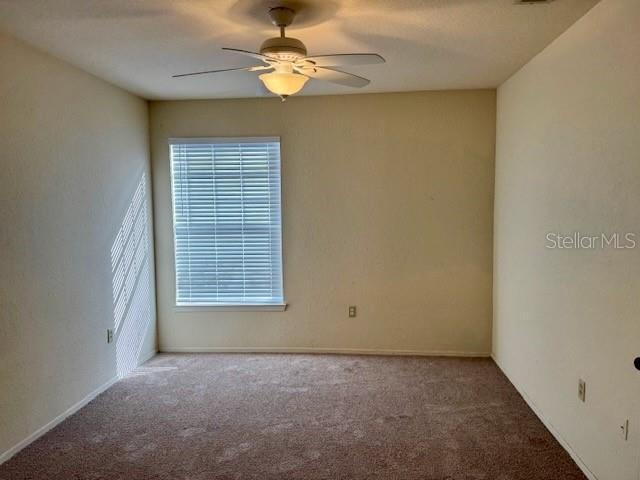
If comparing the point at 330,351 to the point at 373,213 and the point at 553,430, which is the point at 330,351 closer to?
the point at 373,213

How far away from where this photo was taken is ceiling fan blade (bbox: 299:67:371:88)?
2316 millimetres

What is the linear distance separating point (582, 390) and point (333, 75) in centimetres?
216

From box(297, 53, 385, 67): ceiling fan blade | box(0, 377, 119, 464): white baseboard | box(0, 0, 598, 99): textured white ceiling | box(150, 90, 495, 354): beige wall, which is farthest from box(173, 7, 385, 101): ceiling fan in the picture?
box(0, 377, 119, 464): white baseboard

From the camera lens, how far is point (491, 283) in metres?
4.04

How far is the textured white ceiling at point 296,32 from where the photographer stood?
2.17 metres

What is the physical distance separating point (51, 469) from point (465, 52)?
11.5ft

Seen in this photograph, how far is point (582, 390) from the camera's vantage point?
237cm

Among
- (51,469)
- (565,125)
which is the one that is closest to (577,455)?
(565,125)

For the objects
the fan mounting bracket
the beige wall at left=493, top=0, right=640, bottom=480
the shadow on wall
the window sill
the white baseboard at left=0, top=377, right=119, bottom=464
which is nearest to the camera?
the beige wall at left=493, top=0, right=640, bottom=480

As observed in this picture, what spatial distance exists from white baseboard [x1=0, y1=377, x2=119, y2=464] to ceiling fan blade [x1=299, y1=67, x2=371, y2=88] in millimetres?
2677

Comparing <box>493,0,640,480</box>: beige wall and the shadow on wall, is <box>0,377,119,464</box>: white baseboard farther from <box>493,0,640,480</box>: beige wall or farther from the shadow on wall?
<box>493,0,640,480</box>: beige wall

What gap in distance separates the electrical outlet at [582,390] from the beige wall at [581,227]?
4cm

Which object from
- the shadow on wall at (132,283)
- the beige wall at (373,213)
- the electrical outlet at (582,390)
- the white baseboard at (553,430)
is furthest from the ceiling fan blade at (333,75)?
the white baseboard at (553,430)

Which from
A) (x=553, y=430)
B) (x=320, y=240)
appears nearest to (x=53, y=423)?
(x=320, y=240)
